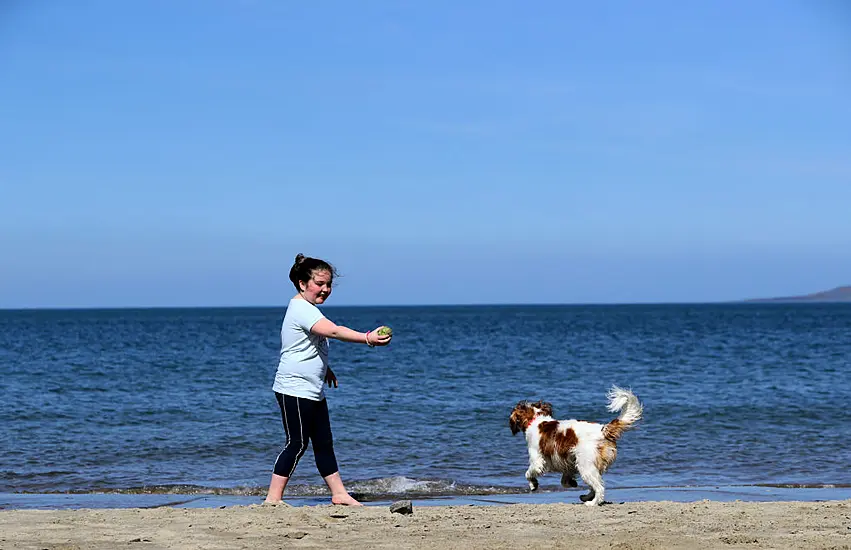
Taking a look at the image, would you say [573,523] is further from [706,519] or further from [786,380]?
[786,380]

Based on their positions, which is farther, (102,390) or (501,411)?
(102,390)

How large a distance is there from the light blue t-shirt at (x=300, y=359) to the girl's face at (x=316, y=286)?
72mm

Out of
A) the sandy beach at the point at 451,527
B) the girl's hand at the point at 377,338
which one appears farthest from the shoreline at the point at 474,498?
the girl's hand at the point at 377,338

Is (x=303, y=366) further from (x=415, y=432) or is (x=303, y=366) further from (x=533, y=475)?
(x=415, y=432)

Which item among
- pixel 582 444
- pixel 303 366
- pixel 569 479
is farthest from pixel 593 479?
pixel 303 366

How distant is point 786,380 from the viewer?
26344 millimetres

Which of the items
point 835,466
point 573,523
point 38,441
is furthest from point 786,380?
point 573,523

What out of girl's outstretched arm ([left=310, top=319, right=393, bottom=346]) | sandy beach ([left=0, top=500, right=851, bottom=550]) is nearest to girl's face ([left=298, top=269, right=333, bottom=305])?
girl's outstretched arm ([left=310, top=319, right=393, bottom=346])

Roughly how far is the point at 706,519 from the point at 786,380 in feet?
67.9

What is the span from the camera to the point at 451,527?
22.7 ft

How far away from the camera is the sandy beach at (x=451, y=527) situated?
20.6ft

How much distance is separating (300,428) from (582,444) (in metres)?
2.39

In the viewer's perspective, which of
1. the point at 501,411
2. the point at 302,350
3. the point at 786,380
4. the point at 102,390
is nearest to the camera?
the point at 302,350

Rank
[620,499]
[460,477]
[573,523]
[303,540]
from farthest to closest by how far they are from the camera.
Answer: [460,477] → [620,499] → [573,523] → [303,540]
